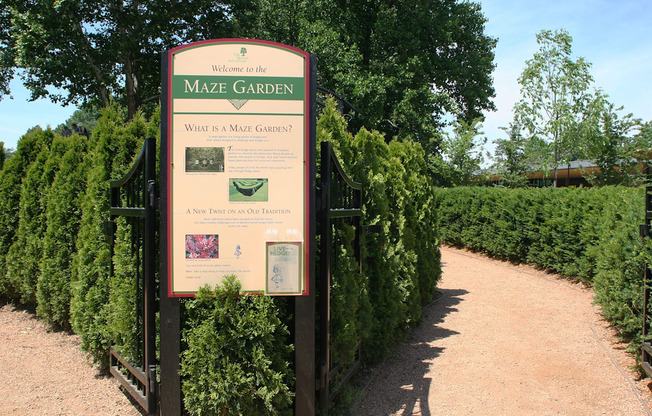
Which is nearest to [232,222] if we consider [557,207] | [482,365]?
[482,365]

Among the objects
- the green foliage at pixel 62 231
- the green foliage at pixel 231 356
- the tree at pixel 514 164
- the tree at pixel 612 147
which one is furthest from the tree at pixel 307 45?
the green foliage at pixel 231 356

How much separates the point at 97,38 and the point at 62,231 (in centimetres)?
1499

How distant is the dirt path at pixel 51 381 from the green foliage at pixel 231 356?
1.01 metres

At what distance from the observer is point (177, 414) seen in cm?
310

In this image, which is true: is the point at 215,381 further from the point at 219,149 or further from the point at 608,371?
the point at 608,371

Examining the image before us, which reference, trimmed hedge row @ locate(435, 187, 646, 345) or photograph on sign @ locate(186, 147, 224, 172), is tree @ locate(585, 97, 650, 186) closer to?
trimmed hedge row @ locate(435, 187, 646, 345)

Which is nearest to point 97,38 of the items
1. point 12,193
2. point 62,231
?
point 12,193

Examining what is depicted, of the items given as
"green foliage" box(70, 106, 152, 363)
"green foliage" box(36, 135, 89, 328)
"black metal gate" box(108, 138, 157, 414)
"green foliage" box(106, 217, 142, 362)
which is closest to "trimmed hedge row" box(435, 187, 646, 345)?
"black metal gate" box(108, 138, 157, 414)

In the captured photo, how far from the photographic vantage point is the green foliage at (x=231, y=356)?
3008 millimetres

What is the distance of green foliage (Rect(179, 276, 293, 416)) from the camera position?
3008 millimetres

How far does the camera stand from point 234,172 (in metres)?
3.01

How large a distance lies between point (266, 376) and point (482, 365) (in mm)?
2700

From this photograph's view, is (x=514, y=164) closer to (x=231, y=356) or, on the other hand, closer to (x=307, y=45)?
(x=307, y=45)

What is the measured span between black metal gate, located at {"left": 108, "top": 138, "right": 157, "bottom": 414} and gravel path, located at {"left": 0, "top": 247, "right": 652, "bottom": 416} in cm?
40
